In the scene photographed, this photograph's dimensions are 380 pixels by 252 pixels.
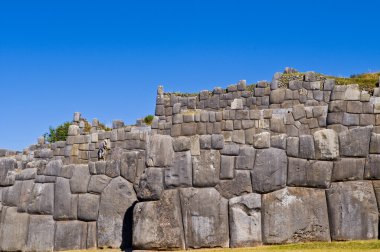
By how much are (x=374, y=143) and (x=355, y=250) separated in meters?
1.84

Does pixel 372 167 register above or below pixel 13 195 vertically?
→ above

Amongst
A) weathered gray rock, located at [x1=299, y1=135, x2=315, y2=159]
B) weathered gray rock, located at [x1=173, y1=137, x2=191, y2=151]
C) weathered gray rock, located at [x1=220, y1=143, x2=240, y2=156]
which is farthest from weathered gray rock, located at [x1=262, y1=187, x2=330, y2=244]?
weathered gray rock, located at [x1=173, y1=137, x2=191, y2=151]

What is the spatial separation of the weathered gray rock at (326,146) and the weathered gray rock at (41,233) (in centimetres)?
532

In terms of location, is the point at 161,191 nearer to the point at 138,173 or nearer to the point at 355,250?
the point at 138,173

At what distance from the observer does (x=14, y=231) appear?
11.2 metres

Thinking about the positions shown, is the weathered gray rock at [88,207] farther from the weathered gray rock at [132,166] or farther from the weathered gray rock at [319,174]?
the weathered gray rock at [319,174]

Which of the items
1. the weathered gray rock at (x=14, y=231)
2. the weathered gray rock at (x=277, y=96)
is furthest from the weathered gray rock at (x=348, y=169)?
the weathered gray rock at (x=277, y=96)

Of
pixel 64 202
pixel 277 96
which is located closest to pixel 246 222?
pixel 64 202

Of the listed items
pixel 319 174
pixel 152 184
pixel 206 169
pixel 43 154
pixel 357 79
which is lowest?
pixel 152 184

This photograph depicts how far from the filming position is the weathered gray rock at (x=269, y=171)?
28.9 ft

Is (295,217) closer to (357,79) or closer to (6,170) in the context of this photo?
(6,170)

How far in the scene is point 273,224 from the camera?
8.68 meters

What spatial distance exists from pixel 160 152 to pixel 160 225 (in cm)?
119

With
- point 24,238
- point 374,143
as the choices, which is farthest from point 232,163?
point 24,238
